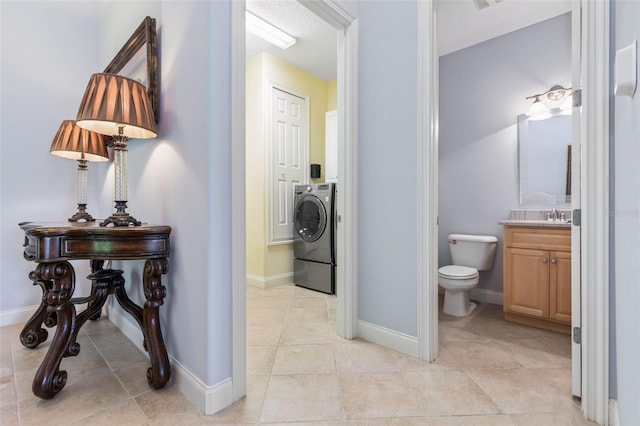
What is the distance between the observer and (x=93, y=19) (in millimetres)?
2676

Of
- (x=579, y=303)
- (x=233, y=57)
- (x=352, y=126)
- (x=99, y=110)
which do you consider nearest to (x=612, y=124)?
(x=579, y=303)

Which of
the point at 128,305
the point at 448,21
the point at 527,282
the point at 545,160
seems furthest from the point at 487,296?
the point at 128,305

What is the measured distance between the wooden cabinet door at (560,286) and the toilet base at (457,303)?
1.92 ft

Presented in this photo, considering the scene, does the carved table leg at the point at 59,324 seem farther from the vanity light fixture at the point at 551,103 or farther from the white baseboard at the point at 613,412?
the vanity light fixture at the point at 551,103

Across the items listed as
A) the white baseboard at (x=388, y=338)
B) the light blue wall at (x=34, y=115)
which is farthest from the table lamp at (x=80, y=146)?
the white baseboard at (x=388, y=338)

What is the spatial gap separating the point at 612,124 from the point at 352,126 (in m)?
1.31

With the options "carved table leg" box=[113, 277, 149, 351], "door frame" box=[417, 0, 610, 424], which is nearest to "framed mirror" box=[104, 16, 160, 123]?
"carved table leg" box=[113, 277, 149, 351]

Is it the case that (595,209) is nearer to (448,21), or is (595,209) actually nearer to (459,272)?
(459,272)

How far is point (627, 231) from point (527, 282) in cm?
151

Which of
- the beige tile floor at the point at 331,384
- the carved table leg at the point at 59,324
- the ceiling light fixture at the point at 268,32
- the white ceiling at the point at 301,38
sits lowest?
the beige tile floor at the point at 331,384

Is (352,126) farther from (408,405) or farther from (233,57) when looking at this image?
(408,405)

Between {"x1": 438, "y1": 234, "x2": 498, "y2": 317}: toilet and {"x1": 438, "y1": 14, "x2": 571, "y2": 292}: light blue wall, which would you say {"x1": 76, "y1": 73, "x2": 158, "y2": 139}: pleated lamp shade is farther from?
{"x1": 438, "y1": 14, "x2": 571, "y2": 292}: light blue wall

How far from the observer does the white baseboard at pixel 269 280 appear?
11.3 feet

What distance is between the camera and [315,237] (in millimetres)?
3355
